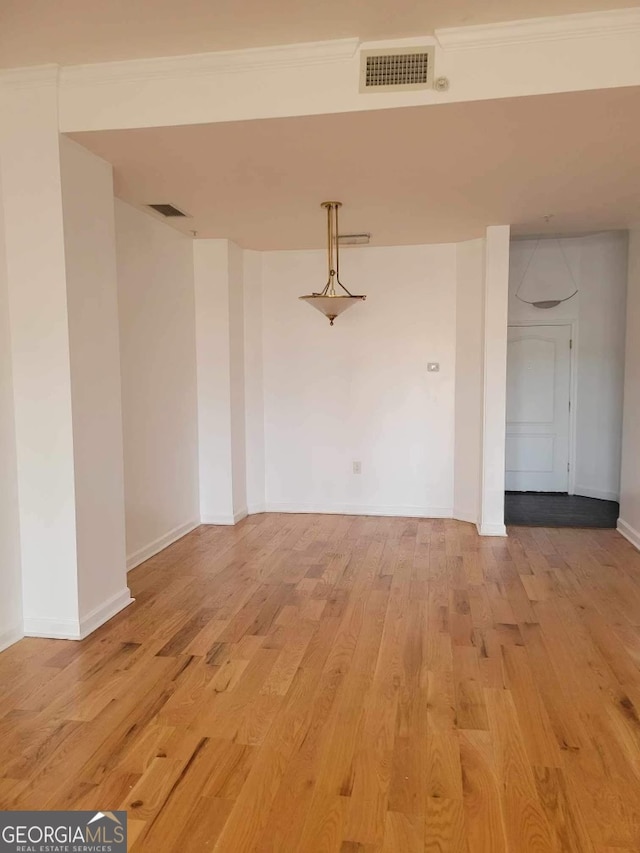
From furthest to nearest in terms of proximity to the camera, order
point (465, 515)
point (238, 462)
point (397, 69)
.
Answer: point (238, 462), point (465, 515), point (397, 69)

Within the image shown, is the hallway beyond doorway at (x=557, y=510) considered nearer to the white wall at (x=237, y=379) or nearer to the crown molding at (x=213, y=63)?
the white wall at (x=237, y=379)

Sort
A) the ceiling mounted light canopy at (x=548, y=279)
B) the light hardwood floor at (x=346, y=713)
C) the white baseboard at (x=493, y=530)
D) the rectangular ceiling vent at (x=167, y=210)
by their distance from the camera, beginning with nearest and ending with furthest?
the light hardwood floor at (x=346, y=713) < the rectangular ceiling vent at (x=167, y=210) < the white baseboard at (x=493, y=530) < the ceiling mounted light canopy at (x=548, y=279)

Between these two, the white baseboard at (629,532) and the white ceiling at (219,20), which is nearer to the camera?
the white ceiling at (219,20)

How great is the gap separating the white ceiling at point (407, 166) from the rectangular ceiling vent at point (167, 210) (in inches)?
5.0

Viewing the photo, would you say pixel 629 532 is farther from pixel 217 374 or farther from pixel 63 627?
pixel 63 627

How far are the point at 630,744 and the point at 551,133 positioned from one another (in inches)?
108

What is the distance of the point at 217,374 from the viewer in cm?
553

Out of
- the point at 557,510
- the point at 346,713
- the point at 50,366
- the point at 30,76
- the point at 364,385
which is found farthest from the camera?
the point at 557,510

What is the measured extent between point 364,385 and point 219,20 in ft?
12.1

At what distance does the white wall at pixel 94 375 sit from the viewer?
3.12 metres

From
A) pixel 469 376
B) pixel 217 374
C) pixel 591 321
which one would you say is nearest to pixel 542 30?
pixel 469 376

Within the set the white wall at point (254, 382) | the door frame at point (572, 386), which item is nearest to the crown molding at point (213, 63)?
the white wall at point (254, 382)

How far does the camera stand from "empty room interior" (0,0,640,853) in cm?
207

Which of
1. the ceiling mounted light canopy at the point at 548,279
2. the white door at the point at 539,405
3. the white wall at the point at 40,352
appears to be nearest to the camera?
the white wall at the point at 40,352
